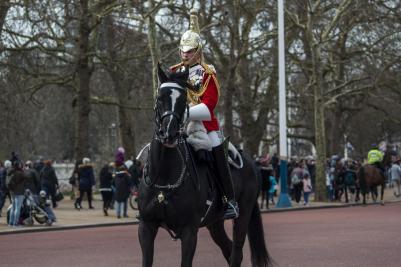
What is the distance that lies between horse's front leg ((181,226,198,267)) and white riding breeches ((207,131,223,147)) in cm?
123

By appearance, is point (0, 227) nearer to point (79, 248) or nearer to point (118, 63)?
point (79, 248)

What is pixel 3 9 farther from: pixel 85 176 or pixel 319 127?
pixel 319 127

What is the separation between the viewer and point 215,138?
386 inches

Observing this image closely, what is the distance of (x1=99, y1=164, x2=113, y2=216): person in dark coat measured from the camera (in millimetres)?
29938

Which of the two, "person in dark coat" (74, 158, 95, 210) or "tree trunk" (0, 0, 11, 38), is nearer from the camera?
"tree trunk" (0, 0, 11, 38)

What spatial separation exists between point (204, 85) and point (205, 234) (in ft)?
35.1

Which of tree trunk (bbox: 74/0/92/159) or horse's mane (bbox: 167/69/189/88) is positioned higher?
tree trunk (bbox: 74/0/92/159)

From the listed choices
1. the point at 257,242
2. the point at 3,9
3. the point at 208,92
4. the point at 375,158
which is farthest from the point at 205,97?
the point at 375,158

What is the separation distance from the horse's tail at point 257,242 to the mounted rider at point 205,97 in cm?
119

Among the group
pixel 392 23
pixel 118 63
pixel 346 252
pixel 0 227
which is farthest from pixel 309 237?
pixel 392 23

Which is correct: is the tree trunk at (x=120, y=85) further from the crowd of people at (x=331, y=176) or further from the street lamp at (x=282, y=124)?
the crowd of people at (x=331, y=176)

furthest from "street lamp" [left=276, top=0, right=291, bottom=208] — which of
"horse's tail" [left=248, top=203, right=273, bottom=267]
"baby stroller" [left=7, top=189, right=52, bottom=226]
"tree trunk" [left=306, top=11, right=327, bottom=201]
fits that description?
"horse's tail" [left=248, top=203, right=273, bottom=267]

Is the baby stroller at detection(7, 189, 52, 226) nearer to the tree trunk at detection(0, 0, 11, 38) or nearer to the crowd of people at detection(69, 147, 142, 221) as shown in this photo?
the crowd of people at detection(69, 147, 142, 221)

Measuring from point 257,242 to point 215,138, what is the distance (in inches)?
74.4
